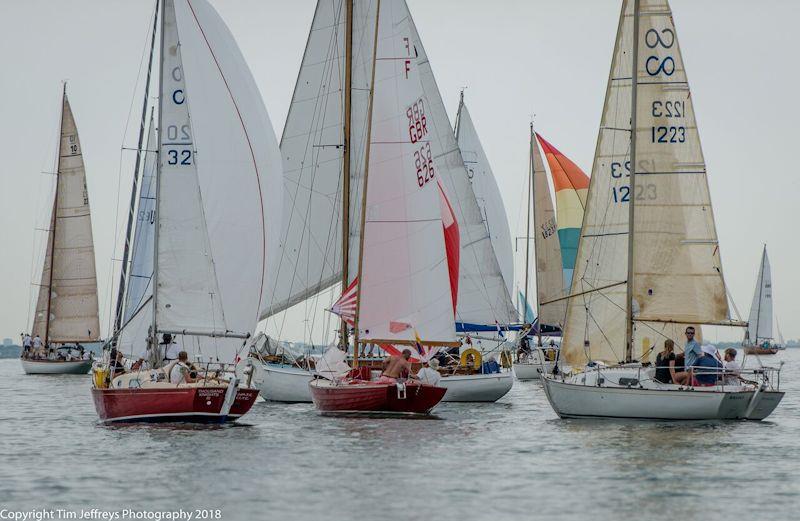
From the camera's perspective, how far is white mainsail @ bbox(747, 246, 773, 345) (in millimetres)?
110562

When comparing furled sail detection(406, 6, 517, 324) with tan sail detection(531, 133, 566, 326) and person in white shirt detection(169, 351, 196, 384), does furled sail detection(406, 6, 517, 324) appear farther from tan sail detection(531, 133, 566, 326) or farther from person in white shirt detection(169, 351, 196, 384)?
person in white shirt detection(169, 351, 196, 384)

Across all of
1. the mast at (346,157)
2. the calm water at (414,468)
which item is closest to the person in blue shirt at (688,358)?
the calm water at (414,468)

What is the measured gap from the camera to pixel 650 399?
Answer: 27.2m

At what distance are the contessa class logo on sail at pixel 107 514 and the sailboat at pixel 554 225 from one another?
126 ft

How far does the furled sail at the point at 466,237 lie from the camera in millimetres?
41312

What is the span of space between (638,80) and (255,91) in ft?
29.8

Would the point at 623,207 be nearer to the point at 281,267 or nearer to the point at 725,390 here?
the point at 725,390

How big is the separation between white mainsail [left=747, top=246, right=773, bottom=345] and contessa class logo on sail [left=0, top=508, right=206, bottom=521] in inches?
3892

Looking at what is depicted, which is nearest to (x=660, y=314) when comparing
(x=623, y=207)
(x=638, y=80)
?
(x=623, y=207)

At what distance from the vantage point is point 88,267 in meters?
63.6

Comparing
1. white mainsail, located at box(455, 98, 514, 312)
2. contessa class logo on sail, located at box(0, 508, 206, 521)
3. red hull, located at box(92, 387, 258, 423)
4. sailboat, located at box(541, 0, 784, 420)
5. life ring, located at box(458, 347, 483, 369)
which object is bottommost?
contessa class logo on sail, located at box(0, 508, 206, 521)

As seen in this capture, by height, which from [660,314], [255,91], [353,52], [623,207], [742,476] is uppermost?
[353,52]

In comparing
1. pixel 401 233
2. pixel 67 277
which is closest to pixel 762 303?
pixel 67 277

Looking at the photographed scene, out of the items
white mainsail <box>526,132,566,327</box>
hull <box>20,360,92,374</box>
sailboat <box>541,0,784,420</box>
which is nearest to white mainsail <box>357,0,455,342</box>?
sailboat <box>541,0,784,420</box>
